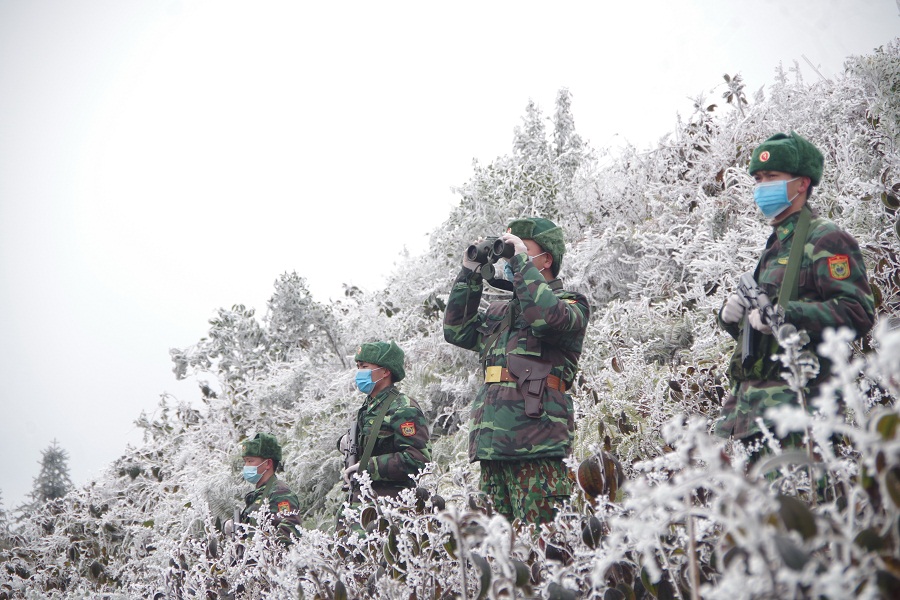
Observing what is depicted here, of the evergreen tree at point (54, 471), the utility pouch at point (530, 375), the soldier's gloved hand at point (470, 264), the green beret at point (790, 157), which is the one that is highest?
the green beret at point (790, 157)

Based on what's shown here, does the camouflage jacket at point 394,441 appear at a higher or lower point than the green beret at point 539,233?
lower

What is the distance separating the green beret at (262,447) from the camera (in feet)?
19.6

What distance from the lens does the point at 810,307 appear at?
8.29 feet

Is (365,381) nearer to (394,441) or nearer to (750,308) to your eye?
(394,441)

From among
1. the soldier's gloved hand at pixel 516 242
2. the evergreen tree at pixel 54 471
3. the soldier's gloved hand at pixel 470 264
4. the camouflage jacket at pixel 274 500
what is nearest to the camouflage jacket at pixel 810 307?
the soldier's gloved hand at pixel 516 242

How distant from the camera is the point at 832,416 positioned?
1.06 meters

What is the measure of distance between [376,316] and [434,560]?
645cm

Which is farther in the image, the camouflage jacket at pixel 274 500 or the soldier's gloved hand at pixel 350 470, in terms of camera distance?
the camouflage jacket at pixel 274 500

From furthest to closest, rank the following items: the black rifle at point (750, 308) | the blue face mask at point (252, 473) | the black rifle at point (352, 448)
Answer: the blue face mask at point (252, 473)
the black rifle at point (352, 448)
the black rifle at point (750, 308)

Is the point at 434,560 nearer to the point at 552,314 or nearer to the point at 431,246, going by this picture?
the point at 552,314

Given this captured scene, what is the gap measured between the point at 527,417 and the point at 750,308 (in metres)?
1.26

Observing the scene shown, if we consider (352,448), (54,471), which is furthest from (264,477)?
(54,471)

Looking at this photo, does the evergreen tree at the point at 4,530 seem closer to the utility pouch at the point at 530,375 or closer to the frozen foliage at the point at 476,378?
the frozen foliage at the point at 476,378

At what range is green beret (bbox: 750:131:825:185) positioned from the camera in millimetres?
2795
